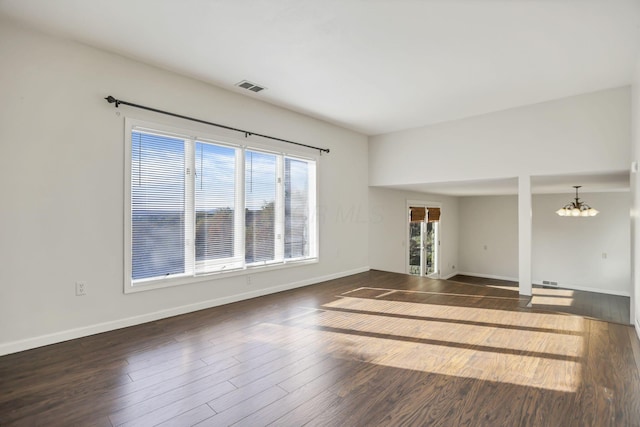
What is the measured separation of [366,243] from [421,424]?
4701 millimetres

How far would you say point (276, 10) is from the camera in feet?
8.19

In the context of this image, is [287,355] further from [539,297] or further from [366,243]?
[539,297]

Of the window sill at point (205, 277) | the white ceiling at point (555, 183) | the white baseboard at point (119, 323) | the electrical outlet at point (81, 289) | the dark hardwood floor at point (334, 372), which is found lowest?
the dark hardwood floor at point (334, 372)

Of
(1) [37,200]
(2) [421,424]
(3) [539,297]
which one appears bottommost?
(3) [539,297]

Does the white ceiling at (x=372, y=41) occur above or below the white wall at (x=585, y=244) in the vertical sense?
above

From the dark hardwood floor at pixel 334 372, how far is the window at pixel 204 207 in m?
0.70

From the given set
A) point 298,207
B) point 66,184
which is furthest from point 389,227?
point 66,184

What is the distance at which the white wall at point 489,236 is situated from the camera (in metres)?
9.19

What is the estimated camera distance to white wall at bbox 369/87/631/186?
403 centimetres

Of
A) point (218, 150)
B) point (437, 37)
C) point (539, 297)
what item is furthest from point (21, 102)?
point (539, 297)

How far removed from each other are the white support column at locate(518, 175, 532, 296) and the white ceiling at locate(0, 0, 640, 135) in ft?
4.32

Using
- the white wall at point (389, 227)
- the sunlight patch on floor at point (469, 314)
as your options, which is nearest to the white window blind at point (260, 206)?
the sunlight patch on floor at point (469, 314)

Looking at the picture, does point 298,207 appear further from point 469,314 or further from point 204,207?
point 469,314

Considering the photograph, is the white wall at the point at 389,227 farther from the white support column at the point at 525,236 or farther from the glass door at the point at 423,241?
the white support column at the point at 525,236
